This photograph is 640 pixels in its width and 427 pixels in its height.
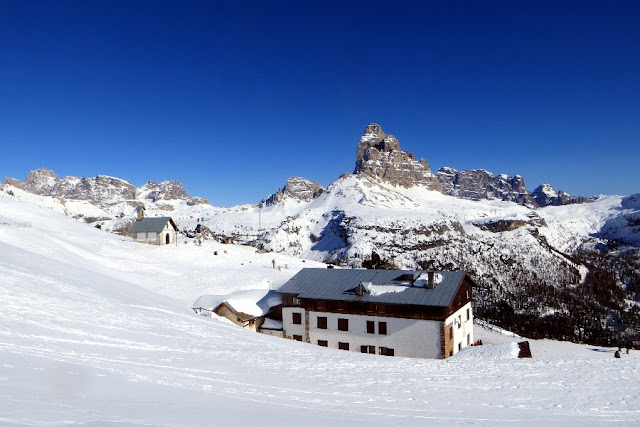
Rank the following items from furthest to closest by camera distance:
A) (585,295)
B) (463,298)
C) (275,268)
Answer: (585,295)
(275,268)
(463,298)

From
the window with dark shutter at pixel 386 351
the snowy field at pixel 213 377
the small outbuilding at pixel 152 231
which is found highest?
the small outbuilding at pixel 152 231

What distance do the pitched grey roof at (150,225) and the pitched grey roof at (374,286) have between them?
35.3 m

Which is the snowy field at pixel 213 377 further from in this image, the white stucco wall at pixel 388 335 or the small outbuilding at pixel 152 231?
the small outbuilding at pixel 152 231

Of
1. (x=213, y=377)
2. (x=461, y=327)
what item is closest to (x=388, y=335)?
(x=461, y=327)

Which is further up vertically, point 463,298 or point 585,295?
point 463,298

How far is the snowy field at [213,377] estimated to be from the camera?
29.5 feet

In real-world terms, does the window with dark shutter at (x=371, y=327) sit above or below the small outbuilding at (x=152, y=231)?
below

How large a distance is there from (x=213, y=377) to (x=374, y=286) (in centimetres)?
2739

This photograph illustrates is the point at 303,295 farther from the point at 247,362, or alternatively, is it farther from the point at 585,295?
the point at 585,295

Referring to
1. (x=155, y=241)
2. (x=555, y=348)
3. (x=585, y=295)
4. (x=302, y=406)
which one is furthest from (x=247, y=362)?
(x=585, y=295)

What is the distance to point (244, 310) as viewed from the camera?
41.2 metres

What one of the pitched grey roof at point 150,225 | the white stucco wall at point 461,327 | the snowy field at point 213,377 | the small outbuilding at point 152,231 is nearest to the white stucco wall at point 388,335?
the white stucco wall at point 461,327

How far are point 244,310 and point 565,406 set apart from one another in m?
32.4

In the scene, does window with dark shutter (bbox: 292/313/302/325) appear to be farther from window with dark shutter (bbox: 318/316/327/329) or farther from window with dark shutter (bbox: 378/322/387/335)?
window with dark shutter (bbox: 378/322/387/335)
